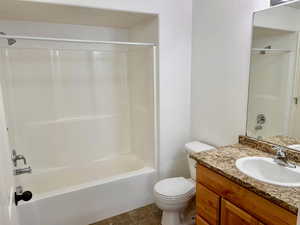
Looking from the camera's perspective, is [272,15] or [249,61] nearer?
[272,15]

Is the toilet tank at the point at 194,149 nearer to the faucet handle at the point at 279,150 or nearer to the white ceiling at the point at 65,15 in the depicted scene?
the faucet handle at the point at 279,150

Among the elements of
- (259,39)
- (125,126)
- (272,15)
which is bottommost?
(125,126)

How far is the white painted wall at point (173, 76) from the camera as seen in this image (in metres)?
2.32

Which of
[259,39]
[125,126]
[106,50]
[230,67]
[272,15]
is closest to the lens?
[272,15]

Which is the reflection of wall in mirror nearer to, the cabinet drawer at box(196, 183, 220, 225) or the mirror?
the mirror

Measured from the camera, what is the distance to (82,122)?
289 centimetres

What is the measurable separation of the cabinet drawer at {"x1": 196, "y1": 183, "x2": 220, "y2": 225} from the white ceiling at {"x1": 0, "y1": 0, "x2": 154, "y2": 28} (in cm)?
176

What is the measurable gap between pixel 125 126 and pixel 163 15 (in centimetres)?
157

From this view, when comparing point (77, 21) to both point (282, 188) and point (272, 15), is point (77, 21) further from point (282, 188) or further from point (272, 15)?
point (282, 188)

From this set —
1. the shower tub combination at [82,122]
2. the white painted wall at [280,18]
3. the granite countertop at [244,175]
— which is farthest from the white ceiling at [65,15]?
the granite countertop at [244,175]

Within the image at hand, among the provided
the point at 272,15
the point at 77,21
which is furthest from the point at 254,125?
the point at 77,21

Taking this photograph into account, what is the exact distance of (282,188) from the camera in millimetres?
1199

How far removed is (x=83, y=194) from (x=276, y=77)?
77.7 inches

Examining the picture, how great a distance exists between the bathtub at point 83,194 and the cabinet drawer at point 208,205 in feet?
2.99
